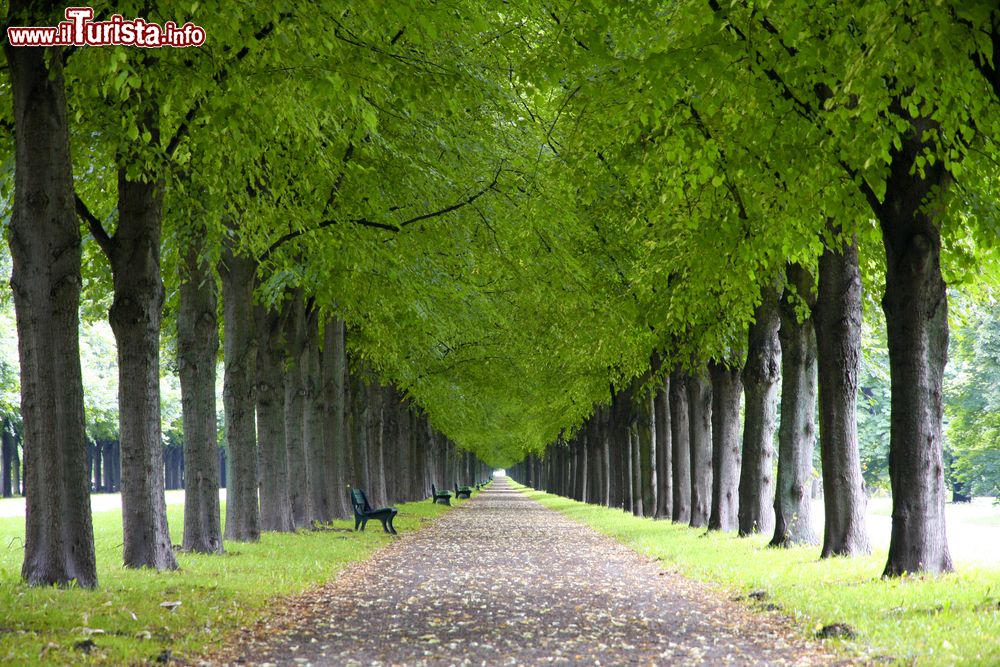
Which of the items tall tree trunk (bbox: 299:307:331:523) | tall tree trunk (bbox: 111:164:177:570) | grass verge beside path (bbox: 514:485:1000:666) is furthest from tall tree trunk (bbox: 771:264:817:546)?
tall tree trunk (bbox: 299:307:331:523)

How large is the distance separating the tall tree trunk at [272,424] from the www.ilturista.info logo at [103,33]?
30.0ft

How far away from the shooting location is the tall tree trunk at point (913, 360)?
1182cm

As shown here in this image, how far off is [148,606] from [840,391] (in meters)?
9.53

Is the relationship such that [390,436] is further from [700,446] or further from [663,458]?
[700,446]

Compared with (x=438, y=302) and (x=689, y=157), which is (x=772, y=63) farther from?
(x=438, y=302)

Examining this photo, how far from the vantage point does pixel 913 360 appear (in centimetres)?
1204

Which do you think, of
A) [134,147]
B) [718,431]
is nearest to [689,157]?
[134,147]

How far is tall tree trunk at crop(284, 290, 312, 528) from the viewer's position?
22.9 metres

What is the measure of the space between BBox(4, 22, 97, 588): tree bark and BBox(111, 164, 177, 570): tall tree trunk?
159cm

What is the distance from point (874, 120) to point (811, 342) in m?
7.95

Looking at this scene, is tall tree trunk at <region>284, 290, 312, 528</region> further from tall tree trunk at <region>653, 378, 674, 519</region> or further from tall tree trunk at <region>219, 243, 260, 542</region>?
tall tree trunk at <region>653, 378, 674, 519</region>

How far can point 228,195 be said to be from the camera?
13.3 metres

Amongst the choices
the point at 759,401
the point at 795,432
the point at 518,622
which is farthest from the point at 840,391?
the point at 518,622

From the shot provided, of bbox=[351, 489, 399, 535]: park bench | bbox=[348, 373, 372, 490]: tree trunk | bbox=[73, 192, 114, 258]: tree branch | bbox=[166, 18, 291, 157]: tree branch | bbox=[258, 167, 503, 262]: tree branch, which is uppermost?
bbox=[166, 18, 291, 157]: tree branch
